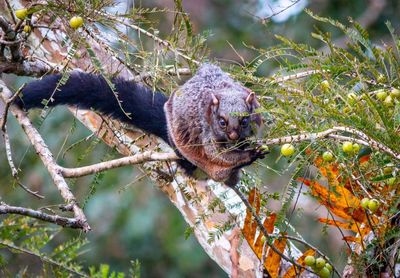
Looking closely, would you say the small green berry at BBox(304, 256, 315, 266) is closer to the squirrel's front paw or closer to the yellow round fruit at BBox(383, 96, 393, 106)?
the squirrel's front paw

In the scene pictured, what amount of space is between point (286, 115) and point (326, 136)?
0.18 m

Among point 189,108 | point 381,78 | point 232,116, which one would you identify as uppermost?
point 381,78

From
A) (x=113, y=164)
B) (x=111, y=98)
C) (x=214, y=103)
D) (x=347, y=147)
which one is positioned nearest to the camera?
(x=347, y=147)

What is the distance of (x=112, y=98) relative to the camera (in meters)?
4.36

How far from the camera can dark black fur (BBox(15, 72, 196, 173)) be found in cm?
413

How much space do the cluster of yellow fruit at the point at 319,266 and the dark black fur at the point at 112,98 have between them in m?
1.03

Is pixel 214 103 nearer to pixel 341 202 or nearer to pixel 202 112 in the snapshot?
pixel 202 112

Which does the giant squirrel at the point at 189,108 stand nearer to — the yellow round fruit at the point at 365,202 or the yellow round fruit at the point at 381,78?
the yellow round fruit at the point at 365,202

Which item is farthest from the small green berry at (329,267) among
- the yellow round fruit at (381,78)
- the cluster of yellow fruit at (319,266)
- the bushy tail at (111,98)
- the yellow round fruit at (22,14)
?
the yellow round fruit at (22,14)

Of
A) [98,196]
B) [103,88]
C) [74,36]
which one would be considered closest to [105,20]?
[74,36]

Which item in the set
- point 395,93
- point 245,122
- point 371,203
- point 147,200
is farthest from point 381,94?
point 147,200

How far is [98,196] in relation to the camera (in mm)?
7566

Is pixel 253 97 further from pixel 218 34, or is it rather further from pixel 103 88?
pixel 218 34

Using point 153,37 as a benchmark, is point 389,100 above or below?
above
